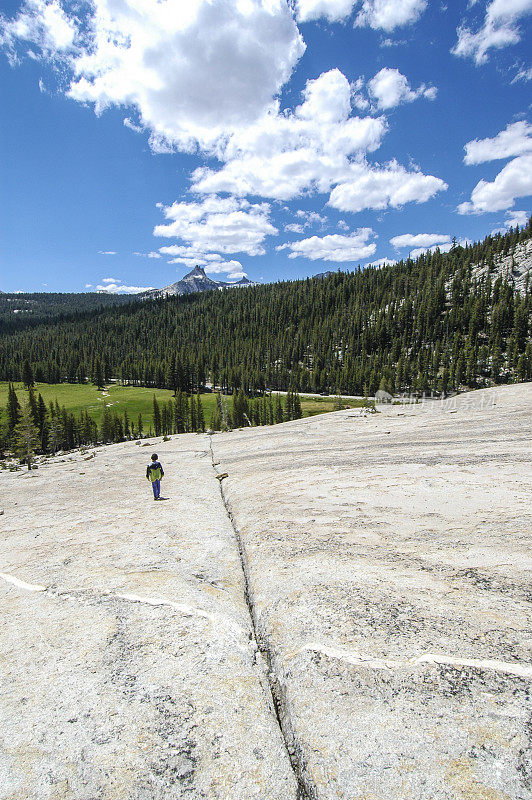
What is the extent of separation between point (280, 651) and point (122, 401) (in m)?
181

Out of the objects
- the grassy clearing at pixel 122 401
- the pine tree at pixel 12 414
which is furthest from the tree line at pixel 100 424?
the grassy clearing at pixel 122 401

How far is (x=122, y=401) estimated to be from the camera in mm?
172625

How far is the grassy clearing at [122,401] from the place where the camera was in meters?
147

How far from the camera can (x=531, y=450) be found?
16.2m

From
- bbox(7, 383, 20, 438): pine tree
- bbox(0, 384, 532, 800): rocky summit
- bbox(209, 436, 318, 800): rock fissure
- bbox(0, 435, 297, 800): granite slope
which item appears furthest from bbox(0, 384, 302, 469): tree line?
bbox(209, 436, 318, 800): rock fissure

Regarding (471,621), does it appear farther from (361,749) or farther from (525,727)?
(361,749)

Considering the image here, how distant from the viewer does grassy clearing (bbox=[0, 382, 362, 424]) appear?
146788mm

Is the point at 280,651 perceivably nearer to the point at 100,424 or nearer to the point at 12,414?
the point at 100,424

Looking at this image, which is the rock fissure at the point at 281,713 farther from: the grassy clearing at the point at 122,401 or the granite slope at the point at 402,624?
the grassy clearing at the point at 122,401

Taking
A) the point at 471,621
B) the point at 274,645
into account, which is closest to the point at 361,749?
the point at 274,645

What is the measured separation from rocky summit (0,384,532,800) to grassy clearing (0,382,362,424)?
120m

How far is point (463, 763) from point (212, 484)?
16.5m

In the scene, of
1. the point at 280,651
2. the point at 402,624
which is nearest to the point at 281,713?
the point at 280,651

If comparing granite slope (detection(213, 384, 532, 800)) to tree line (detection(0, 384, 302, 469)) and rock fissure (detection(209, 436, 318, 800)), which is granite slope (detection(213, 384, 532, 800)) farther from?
tree line (detection(0, 384, 302, 469))
